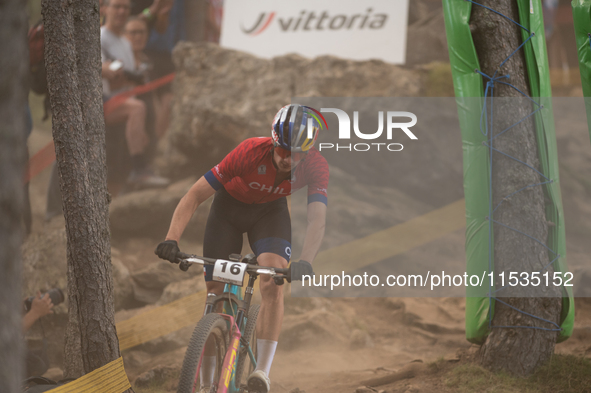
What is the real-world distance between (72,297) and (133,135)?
5.15m

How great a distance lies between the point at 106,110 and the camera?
7164mm

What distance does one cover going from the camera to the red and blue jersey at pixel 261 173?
303cm

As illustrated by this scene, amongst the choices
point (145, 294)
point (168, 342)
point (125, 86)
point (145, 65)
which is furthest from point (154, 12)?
point (168, 342)

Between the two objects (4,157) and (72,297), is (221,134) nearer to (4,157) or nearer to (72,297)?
(72,297)

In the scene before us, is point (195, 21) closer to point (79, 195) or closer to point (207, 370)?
point (79, 195)

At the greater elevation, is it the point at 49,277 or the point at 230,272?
the point at 230,272

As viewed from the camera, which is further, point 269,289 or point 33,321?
point 33,321

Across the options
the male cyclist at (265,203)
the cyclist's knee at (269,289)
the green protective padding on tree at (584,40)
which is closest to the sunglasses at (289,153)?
the male cyclist at (265,203)

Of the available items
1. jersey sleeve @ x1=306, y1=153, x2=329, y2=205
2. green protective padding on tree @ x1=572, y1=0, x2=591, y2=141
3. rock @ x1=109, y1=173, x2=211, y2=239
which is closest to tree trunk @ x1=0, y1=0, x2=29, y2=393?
jersey sleeve @ x1=306, y1=153, x2=329, y2=205

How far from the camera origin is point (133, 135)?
7.43 meters

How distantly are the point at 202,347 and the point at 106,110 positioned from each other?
5957mm

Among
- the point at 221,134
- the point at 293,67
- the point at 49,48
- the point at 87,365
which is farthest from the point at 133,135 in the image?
the point at 87,365

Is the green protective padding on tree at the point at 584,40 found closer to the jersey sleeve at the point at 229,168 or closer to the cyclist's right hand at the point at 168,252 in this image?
the jersey sleeve at the point at 229,168

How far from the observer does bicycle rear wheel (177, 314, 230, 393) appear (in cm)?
222
